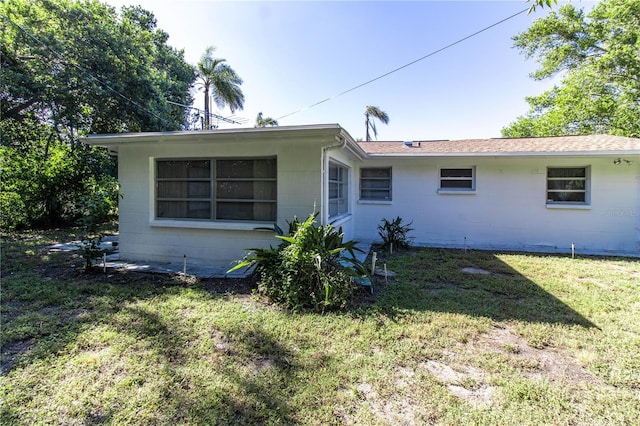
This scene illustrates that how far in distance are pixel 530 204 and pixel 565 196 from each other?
0.93 meters

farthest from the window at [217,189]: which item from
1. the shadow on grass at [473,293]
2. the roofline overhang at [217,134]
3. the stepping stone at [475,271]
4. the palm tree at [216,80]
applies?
the palm tree at [216,80]

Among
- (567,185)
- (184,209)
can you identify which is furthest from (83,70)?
(567,185)

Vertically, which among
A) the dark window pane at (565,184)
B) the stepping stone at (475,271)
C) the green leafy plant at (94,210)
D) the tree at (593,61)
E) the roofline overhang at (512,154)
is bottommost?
the stepping stone at (475,271)

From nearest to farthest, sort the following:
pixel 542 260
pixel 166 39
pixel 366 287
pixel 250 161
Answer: pixel 366 287 → pixel 250 161 → pixel 542 260 → pixel 166 39

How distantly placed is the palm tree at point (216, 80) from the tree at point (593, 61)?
623 inches

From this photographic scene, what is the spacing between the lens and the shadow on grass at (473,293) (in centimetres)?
373

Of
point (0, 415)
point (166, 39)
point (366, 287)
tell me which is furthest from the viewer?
point (166, 39)

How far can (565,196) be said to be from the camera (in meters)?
7.98

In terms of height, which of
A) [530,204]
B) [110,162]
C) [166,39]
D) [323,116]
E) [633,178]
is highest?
[166,39]

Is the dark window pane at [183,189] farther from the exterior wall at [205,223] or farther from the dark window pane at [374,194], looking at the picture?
the dark window pane at [374,194]

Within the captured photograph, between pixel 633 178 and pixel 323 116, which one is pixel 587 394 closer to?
pixel 633 178

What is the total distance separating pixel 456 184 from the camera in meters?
8.62

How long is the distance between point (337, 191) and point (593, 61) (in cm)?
1462

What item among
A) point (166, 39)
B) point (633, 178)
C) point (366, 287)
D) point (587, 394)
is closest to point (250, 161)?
point (366, 287)
